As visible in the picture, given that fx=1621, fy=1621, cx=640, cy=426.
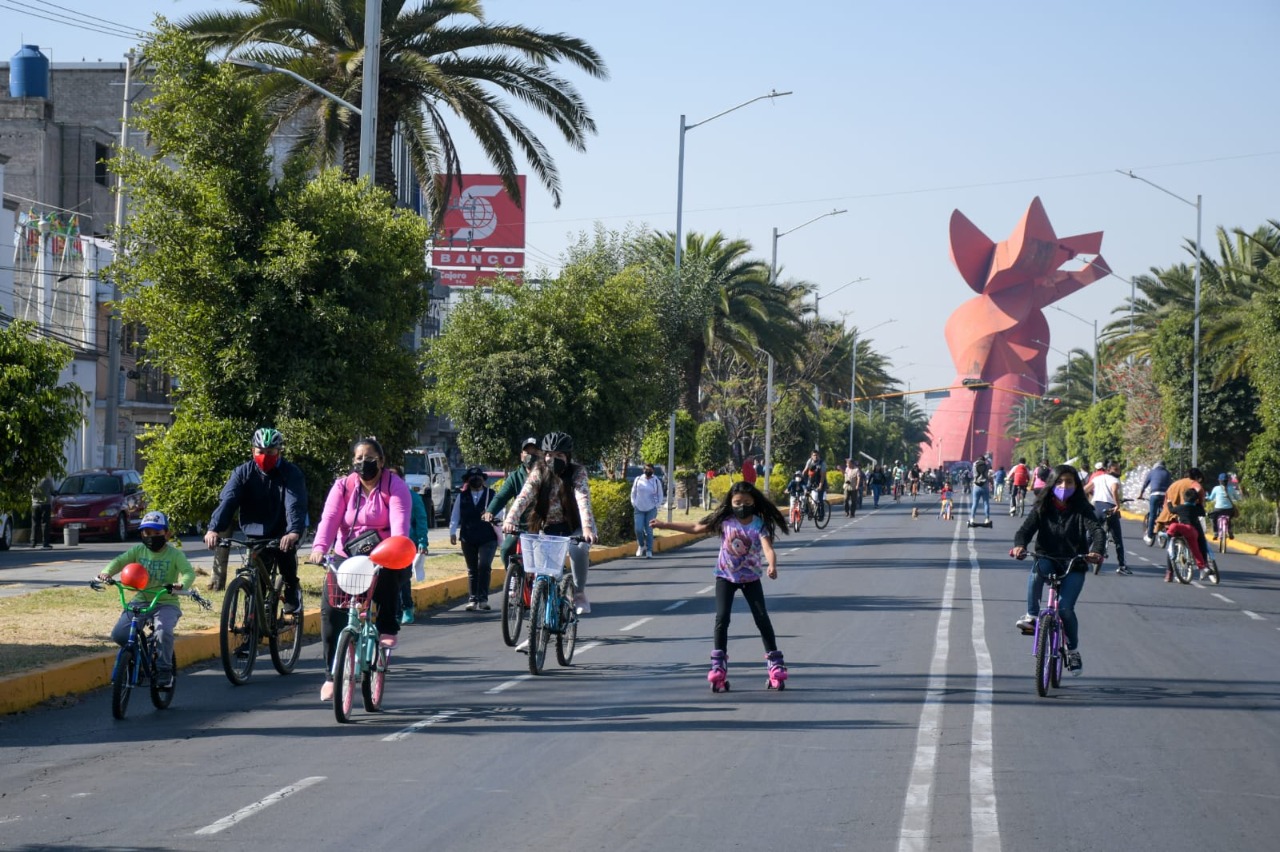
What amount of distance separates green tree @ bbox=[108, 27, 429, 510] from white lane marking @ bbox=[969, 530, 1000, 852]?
25.3 feet

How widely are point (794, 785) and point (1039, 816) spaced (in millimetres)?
1312

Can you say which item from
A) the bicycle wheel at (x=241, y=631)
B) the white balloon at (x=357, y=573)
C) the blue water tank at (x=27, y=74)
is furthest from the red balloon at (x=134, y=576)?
the blue water tank at (x=27, y=74)

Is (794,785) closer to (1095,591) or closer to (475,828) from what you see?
(475,828)

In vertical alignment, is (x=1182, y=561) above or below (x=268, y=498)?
below

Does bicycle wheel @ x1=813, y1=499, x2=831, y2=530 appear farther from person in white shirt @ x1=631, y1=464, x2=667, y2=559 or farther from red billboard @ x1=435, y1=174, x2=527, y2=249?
red billboard @ x1=435, y1=174, x2=527, y2=249

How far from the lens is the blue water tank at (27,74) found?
63.2m

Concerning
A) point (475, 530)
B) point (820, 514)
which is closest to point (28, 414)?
point (475, 530)

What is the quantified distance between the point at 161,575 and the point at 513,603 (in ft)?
13.6

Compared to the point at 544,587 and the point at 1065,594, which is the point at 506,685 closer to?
the point at 544,587

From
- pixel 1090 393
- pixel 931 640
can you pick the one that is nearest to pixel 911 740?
pixel 931 640

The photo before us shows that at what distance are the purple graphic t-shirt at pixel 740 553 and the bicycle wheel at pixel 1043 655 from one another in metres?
2.12

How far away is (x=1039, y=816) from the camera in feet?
25.3

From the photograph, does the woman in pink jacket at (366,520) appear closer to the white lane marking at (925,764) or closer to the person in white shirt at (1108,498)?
the white lane marking at (925,764)

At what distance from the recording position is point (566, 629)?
13.5m
